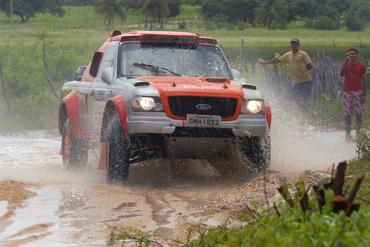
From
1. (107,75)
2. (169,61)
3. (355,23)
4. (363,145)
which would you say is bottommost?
(355,23)

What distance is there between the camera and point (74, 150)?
12531 mm

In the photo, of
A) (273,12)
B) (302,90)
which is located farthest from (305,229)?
(273,12)

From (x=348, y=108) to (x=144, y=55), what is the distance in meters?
6.18

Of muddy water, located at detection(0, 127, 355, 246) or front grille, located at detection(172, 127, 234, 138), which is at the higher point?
front grille, located at detection(172, 127, 234, 138)

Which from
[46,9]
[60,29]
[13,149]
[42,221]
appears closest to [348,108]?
[13,149]

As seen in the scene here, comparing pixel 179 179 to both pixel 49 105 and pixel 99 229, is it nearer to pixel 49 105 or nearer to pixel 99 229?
pixel 99 229

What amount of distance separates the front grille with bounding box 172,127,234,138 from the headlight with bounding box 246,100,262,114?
0.33 m

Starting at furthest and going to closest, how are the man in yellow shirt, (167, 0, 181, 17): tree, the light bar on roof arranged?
1. (167, 0, 181, 17): tree
2. the man in yellow shirt
3. the light bar on roof

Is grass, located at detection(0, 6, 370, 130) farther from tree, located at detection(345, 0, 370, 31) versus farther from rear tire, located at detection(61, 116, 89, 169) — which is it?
rear tire, located at detection(61, 116, 89, 169)

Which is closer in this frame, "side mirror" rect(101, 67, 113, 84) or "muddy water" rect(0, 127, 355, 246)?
"muddy water" rect(0, 127, 355, 246)

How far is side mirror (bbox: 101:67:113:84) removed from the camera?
11.1 m

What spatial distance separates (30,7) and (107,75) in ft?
251

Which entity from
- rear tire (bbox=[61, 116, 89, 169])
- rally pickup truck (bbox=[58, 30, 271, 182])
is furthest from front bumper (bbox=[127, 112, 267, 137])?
rear tire (bbox=[61, 116, 89, 169])

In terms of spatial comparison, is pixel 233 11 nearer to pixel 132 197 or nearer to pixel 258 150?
pixel 258 150
